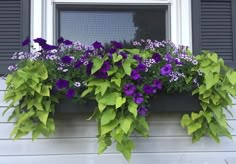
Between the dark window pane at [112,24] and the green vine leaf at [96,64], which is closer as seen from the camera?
the green vine leaf at [96,64]

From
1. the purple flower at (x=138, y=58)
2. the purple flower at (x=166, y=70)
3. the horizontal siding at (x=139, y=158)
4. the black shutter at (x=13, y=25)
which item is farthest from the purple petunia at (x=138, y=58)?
the black shutter at (x=13, y=25)

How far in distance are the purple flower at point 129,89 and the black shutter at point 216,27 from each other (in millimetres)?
615

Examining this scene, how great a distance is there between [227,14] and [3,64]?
1.49 m

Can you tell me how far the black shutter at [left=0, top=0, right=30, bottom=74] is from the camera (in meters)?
2.78

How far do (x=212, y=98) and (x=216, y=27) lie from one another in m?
0.58

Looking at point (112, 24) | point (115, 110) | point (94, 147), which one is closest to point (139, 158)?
point (94, 147)

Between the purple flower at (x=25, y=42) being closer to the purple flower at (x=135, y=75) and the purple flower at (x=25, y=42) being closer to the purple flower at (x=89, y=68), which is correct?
the purple flower at (x=89, y=68)

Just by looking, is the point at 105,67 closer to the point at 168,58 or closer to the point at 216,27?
the point at 168,58

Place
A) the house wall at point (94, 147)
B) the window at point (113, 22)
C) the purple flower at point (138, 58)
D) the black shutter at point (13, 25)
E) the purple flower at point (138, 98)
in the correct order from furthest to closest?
the window at point (113, 22), the black shutter at point (13, 25), the house wall at point (94, 147), the purple flower at point (138, 58), the purple flower at point (138, 98)

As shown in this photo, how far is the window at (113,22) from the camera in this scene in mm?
2998

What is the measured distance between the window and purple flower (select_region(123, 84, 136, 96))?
61 centimetres

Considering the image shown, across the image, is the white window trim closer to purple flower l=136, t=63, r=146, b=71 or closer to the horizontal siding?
purple flower l=136, t=63, r=146, b=71

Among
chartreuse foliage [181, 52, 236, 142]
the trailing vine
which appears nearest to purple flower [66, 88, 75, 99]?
the trailing vine

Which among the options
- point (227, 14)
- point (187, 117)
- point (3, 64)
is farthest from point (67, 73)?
point (227, 14)
